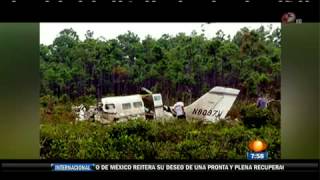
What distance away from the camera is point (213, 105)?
3898 mm

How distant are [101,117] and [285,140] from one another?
100 centimetres

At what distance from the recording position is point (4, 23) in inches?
152

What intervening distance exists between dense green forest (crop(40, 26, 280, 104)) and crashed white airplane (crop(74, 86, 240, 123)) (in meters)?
0.04

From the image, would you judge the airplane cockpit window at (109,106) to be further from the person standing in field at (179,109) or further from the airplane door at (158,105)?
the person standing in field at (179,109)

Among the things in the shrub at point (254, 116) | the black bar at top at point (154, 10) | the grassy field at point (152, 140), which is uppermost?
the black bar at top at point (154, 10)

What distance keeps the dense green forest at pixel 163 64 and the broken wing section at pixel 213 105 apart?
1.4 inches

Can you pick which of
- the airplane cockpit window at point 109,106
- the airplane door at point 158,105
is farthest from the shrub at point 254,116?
the airplane cockpit window at point 109,106

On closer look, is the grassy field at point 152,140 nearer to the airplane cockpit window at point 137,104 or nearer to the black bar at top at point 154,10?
the airplane cockpit window at point 137,104

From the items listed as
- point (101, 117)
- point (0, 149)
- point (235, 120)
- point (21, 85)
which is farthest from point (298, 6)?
point (0, 149)

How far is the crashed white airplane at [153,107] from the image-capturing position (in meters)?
3.88

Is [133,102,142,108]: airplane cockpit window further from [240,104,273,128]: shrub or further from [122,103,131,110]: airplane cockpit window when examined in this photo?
[240,104,273,128]: shrub

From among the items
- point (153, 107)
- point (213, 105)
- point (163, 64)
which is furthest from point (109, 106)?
point (213, 105)

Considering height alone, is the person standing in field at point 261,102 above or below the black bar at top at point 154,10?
below

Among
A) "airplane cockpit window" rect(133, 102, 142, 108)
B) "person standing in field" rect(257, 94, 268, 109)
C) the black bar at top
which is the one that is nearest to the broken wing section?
"person standing in field" rect(257, 94, 268, 109)
